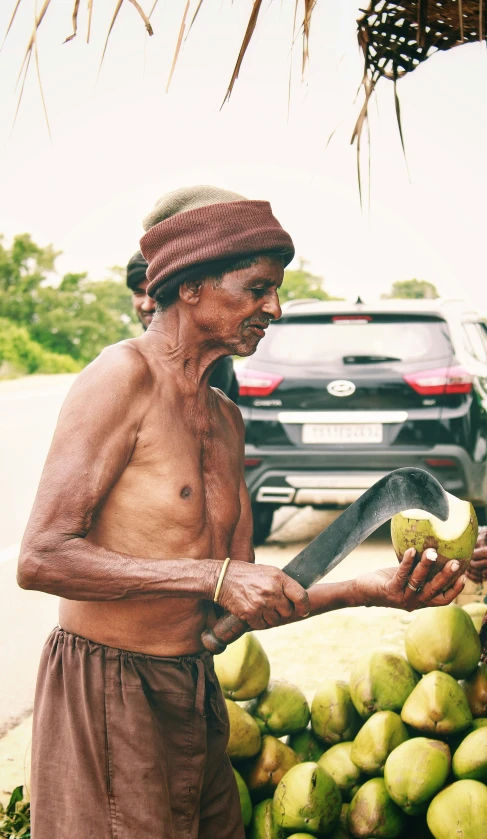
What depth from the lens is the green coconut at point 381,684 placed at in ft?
8.51

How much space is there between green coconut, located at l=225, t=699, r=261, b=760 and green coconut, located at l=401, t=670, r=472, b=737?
1.49 feet

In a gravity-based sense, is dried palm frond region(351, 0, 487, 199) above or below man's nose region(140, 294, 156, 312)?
above

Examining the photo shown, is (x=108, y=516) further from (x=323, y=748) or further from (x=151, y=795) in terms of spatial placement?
(x=323, y=748)

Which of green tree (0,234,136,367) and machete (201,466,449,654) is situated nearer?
machete (201,466,449,654)

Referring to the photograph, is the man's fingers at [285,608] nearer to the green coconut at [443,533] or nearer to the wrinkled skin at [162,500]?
the wrinkled skin at [162,500]

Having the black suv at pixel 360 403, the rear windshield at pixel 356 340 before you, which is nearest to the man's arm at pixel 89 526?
the black suv at pixel 360 403

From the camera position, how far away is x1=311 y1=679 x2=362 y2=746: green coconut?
2.66m

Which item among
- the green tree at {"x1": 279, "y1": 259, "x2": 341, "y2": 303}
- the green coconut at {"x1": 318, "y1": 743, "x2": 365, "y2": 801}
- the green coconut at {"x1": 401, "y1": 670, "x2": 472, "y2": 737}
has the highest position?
the green coconut at {"x1": 401, "y1": 670, "x2": 472, "y2": 737}

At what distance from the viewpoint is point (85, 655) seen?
1.82m

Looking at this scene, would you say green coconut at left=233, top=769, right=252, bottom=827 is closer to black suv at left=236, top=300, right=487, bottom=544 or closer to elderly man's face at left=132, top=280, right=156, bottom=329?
elderly man's face at left=132, top=280, right=156, bottom=329

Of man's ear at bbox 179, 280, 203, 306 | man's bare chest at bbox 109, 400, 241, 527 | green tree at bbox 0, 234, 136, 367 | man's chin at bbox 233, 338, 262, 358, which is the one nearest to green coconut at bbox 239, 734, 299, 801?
man's bare chest at bbox 109, 400, 241, 527

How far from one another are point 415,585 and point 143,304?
2.20 metres

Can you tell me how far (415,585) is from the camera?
200 cm

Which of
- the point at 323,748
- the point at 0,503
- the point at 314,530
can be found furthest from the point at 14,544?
the point at 323,748
